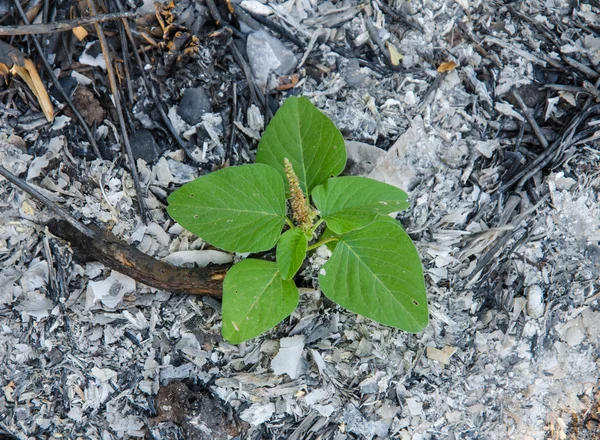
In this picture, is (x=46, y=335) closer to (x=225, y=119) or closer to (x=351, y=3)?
(x=225, y=119)

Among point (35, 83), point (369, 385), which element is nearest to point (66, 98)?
point (35, 83)

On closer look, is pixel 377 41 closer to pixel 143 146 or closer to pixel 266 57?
pixel 266 57

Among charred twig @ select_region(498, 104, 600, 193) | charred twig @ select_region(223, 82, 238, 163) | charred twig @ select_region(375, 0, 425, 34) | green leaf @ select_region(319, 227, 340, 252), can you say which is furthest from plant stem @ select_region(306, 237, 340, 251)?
charred twig @ select_region(375, 0, 425, 34)

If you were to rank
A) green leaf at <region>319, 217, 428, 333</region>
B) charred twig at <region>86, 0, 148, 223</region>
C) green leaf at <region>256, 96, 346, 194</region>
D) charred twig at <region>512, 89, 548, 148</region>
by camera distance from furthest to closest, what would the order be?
charred twig at <region>512, 89, 548, 148</region> → charred twig at <region>86, 0, 148, 223</region> → green leaf at <region>256, 96, 346, 194</region> → green leaf at <region>319, 217, 428, 333</region>

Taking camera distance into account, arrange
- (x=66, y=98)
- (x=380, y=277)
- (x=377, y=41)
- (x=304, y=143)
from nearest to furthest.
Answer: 1. (x=380, y=277)
2. (x=304, y=143)
3. (x=66, y=98)
4. (x=377, y=41)

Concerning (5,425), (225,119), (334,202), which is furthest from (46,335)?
(334,202)

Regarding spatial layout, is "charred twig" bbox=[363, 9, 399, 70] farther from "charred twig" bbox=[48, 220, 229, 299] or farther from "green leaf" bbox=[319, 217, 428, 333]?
"charred twig" bbox=[48, 220, 229, 299]

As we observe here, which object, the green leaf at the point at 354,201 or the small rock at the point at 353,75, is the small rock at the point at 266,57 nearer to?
the small rock at the point at 353,75
